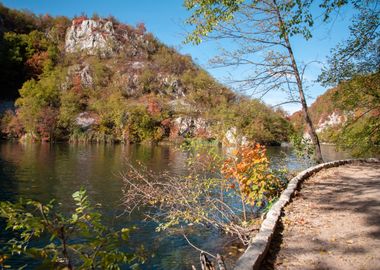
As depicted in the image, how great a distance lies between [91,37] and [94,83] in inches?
876

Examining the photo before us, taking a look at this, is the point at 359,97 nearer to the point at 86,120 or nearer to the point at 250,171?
the point at 250,171

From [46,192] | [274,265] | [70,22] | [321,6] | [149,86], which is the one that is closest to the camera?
[274,265]

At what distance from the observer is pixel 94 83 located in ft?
260

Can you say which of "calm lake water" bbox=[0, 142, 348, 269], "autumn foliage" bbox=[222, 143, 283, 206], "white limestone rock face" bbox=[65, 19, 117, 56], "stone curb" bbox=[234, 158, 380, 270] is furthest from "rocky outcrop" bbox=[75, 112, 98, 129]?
"stone curb" bbox=[234, 158, 380, 270]

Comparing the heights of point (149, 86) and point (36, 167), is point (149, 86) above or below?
above

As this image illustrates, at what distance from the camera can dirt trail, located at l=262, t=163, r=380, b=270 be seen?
13.5ft

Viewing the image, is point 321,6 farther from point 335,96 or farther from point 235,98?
point 335,96

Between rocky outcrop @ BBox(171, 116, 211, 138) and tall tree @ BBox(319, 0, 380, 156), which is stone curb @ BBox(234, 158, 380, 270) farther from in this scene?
rocky outcrop @ BBox(171, 116, 211, 138)

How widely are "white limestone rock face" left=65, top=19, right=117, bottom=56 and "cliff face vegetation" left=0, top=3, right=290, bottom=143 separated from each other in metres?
0.29

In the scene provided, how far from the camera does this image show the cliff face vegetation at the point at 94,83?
56.4 metres

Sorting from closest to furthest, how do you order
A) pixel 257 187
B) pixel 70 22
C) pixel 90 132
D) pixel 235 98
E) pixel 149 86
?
pixel 257 187 → pixel 235 98 → pixel 90 132 → pixel 149 86 → pixel 70 22

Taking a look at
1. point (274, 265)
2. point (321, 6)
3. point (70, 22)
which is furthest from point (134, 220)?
point (70, 22)

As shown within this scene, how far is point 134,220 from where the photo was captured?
10773 millimetres

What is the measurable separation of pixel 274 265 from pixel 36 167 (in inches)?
807
